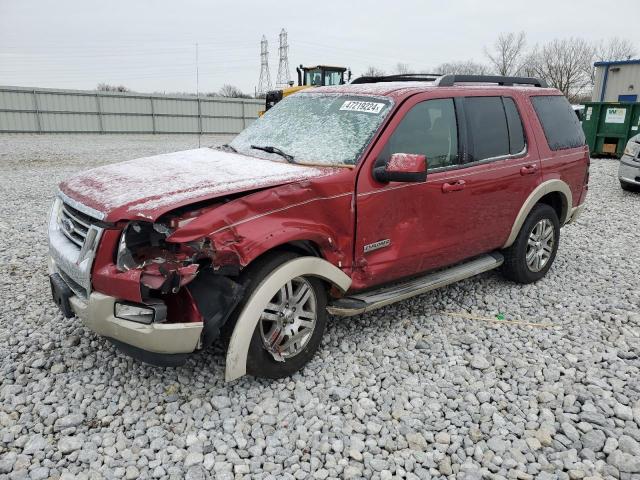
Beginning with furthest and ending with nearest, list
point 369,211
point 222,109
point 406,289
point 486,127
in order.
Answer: point 222,109, point 486,127, point 406,289, point 369,211

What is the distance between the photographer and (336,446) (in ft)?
9.16

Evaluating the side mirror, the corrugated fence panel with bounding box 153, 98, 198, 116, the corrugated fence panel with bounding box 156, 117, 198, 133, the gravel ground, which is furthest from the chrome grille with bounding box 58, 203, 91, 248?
the corrugated fence panel with bounding box 153, 98, 198, 116

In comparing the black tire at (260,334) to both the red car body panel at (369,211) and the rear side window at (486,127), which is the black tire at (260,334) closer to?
the red car body panel at (369,211)

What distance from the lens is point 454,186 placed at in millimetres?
4043

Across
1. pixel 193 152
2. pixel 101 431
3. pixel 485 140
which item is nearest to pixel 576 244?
pixel 485 140

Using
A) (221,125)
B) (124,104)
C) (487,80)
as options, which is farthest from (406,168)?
(221,125)

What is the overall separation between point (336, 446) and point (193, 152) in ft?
8.64

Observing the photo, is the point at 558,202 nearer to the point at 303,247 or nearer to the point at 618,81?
the point at 303,247

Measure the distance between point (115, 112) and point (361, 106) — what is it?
26.9 meters

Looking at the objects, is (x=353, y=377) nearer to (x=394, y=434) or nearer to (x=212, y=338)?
(x=394, y=434)

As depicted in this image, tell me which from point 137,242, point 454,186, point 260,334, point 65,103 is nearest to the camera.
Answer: point 137,242

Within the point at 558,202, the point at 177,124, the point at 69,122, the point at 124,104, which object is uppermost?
the point at 558,202

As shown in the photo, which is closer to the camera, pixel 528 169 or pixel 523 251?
pixel 528 169

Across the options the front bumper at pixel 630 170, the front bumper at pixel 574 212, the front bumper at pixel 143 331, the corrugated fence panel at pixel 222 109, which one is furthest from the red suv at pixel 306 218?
the corrugated fence panel at pixel 222 109
